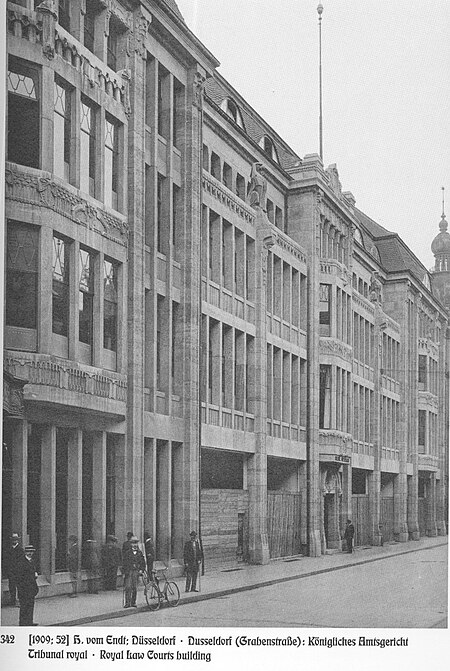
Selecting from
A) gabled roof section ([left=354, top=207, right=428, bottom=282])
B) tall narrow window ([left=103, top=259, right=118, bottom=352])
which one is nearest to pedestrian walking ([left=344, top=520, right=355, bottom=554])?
gabled roof section ([left=354, top=207, right=428, bottom=282])

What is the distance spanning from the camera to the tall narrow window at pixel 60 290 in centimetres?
839

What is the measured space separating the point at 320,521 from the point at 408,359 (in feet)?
6.47

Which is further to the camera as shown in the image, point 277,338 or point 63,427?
point 277,338

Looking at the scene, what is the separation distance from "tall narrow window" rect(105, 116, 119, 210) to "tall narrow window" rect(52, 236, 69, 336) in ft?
2.89

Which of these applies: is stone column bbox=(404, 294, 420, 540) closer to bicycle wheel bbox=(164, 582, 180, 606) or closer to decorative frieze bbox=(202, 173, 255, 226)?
decorative frieze bbox=(202, 173, 255, 226)

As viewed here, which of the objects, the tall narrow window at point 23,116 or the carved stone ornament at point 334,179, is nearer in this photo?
the tall narrow window at point 23,116

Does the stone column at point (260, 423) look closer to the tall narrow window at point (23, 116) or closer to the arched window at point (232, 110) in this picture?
the arched window at point (232, 110)

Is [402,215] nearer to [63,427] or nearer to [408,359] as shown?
[408,359]

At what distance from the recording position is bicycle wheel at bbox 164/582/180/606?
834cm

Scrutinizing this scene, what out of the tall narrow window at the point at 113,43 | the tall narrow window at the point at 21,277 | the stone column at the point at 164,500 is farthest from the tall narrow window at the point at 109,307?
the tall narrow window at the point at 113,43

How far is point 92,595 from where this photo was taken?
8141 mm

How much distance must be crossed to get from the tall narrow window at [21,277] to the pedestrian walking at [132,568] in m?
2.08

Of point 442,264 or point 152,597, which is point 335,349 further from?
point 152,597
